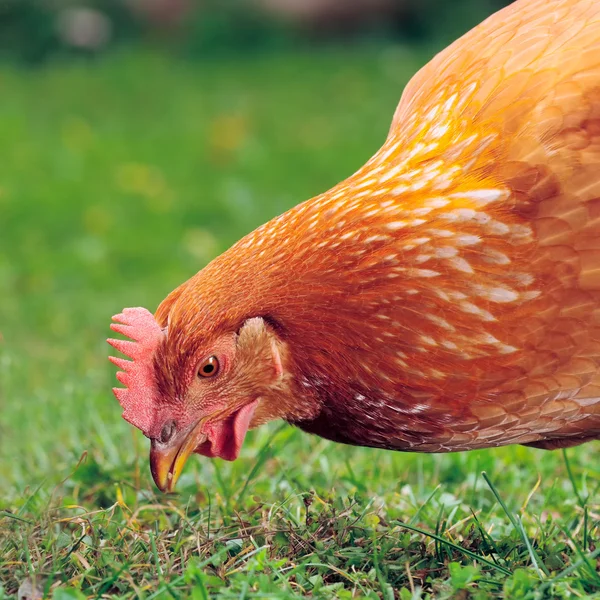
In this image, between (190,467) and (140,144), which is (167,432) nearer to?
(190,467)

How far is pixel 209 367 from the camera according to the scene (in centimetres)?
254

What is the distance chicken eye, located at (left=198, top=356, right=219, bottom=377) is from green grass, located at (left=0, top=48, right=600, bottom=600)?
0.46 meters

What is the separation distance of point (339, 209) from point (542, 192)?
499 mm

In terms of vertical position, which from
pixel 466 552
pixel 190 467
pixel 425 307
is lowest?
pixel 466 552

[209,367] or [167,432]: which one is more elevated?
[209,367]

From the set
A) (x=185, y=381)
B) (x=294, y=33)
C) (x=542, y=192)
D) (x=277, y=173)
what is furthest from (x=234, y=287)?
(x=294, y=33)

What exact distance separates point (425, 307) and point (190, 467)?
4.80ft

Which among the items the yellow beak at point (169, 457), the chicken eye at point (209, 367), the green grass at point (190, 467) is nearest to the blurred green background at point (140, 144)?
the green grass at point (190, 467)

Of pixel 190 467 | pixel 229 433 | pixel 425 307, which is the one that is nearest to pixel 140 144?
pixel 190 467

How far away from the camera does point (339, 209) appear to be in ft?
8.43

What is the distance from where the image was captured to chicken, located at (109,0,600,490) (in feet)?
8.01

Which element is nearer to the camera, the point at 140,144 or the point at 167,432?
the point at 167,432

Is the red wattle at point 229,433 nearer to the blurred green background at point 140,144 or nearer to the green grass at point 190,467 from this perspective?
the green grass at point 190,467

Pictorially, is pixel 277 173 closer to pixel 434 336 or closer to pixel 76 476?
pixel 76 476
